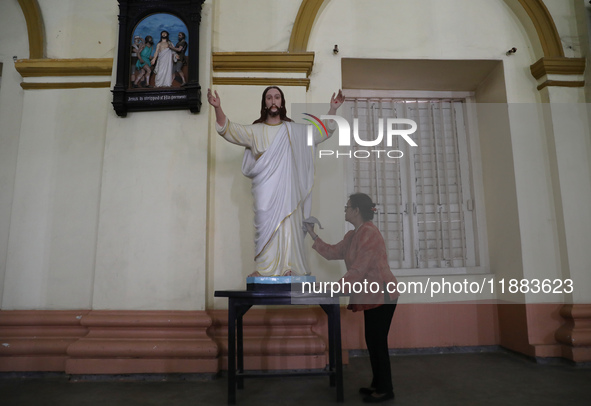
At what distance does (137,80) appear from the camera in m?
3.78

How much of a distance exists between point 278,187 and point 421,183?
2.15m

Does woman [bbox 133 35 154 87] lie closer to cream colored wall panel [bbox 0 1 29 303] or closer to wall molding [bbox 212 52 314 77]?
wall molding [bbox 212 52 314 77]

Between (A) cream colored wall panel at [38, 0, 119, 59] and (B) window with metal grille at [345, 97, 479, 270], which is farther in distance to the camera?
(B) window with metal grille at [345, 97, 479, 270]

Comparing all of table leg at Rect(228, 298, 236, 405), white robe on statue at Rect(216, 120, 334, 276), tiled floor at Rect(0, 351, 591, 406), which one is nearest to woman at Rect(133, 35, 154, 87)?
white robe on statue at Rect(216, 120, 334, 276)

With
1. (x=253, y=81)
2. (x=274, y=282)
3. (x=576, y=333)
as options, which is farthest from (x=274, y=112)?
(x=576, y=333)

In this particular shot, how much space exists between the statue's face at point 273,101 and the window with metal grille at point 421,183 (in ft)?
5.42

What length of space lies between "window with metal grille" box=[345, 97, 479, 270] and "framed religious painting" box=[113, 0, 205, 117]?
179cm

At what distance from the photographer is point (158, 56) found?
382cm

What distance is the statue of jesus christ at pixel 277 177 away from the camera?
3004 millimetres

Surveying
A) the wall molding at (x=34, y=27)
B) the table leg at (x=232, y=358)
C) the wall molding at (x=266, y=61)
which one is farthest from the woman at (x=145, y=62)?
the table leg at (x=232, y=358)

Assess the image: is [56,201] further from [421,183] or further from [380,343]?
[421,183]

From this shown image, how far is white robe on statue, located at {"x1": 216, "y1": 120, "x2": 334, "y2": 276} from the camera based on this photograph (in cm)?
300

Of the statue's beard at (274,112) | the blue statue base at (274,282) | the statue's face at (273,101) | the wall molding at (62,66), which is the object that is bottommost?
the blue statue base at (274,282)

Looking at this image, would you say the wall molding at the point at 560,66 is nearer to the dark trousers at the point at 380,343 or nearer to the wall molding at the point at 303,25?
the wall molding at the point at 303,25
